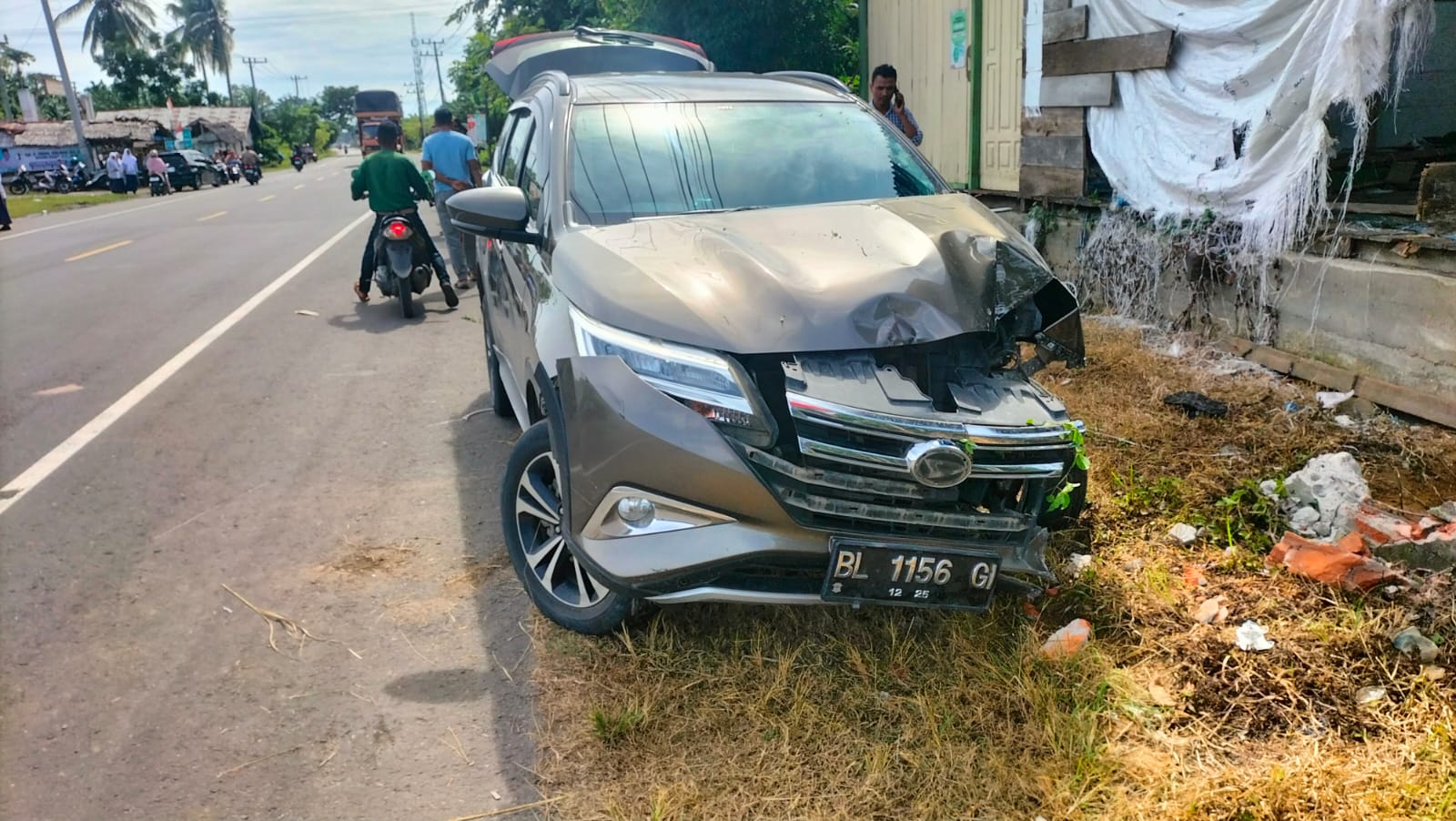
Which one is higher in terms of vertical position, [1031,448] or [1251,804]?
[1031,448]

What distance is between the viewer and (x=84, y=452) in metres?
5.40

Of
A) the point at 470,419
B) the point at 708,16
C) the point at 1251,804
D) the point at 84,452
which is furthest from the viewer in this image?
the point at 708,16

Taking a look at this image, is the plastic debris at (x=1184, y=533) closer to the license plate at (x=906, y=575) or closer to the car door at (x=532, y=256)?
the license plate at (x=906, y=575)

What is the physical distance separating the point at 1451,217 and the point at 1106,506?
2.30 m

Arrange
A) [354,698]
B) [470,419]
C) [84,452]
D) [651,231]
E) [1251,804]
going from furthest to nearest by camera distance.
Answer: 1. [470,419]
2. [84,452]
3. [651,231]
4. [354,698]
5. [1251,804]

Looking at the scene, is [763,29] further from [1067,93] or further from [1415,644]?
[1415,644]

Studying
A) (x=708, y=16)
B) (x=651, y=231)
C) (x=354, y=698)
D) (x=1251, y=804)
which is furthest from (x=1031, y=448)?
(x=708, y=16)

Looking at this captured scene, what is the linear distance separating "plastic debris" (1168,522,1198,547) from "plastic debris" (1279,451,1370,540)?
1.18 ft

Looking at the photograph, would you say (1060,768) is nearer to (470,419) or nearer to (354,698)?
(354,698)

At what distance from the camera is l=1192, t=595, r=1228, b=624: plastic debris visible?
328 cm

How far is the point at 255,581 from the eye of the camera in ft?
12.9

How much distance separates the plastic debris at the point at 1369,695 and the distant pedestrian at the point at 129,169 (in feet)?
127

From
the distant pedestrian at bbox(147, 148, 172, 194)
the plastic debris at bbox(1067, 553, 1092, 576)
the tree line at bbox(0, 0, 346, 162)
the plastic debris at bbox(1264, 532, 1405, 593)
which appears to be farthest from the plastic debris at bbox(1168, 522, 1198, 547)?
the tree line at bbox(0, 0, 346, 162)

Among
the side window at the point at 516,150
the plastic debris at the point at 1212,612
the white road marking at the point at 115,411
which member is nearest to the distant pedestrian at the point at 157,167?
the white road marking at the point at 115,411
